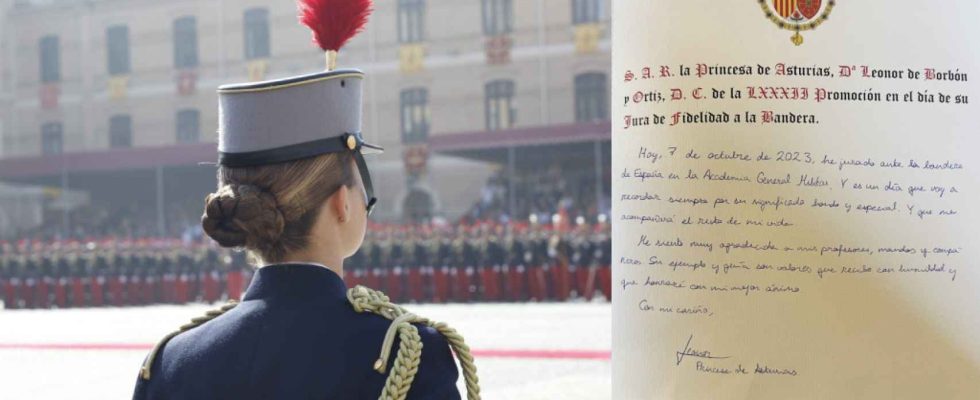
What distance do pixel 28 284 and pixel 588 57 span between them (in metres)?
14.7

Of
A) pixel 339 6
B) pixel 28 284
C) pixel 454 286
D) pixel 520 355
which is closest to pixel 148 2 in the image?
pixel 28 284

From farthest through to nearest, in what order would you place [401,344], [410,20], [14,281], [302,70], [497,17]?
[302,70]
[410,20]
[497,17]
[14,281]
[401,344]

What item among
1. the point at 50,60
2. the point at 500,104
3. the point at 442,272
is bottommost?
the point at 442,272

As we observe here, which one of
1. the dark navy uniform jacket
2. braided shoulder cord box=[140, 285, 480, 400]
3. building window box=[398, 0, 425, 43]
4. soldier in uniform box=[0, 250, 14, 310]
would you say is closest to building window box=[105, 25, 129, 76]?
building window box=[398, 0, 425, 43]

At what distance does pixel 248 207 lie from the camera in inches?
78.6

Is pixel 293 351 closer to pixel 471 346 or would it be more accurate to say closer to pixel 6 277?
pixel 471 346

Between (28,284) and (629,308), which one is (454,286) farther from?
(629,308)

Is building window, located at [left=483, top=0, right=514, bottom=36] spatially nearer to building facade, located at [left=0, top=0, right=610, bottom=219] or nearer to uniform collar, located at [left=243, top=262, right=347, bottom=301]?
building facade, located at [left=0, top=0, right=610, bottom=219]

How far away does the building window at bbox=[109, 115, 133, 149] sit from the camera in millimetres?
37000

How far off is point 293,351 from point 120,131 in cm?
3700

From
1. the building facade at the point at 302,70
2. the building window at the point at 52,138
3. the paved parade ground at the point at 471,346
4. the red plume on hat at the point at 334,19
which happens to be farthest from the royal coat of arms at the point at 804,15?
the building window at the point at 52,138

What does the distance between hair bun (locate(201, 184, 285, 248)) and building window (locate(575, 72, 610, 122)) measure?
28.6m

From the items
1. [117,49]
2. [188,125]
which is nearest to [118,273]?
[188,125]

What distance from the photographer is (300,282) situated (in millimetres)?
2086
